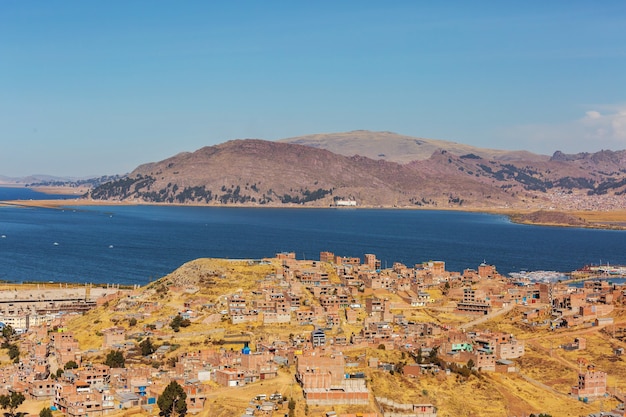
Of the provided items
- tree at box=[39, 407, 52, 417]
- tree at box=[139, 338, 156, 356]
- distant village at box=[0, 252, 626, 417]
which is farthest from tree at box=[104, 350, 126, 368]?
tree at box=[39, 407, 52, 417]

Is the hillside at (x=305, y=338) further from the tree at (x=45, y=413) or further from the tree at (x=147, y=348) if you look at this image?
the tree at (x=45, y=413)

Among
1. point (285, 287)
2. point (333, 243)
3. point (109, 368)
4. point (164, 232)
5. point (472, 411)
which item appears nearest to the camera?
point (472, 411)

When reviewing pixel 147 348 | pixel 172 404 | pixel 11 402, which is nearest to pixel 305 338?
pixel 147 348

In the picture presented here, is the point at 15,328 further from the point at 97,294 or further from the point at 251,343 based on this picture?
the point at 251,343

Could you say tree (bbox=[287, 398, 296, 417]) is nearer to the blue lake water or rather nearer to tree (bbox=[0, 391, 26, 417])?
tree (bbox=[0, 391, 26, 417])

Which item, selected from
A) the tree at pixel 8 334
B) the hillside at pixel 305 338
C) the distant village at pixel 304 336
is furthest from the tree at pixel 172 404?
the tree at pixel 8 334

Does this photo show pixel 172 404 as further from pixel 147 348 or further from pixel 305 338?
pixel 305 338

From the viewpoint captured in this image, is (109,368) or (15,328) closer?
(109,368)

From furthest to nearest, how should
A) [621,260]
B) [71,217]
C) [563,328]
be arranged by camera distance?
[71,217]
[621,260]
[563,328]

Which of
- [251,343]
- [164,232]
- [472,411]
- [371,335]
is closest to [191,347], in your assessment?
[251,343]
